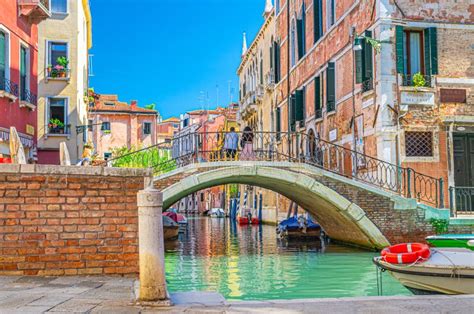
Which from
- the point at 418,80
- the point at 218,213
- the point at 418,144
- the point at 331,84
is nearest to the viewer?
the point at 418,80

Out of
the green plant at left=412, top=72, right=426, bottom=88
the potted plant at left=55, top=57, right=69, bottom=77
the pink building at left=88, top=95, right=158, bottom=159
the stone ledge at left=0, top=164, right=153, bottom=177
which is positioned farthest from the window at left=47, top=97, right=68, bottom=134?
the pink building at left=88, top=95, right=158, bottom=159

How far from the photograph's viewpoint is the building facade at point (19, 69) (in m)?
14.3

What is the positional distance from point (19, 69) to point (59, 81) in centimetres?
642

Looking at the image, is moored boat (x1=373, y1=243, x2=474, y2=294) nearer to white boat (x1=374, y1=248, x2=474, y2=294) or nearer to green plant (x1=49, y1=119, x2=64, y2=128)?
white boat (x1=374, y1=248, x2=474, y2=294)

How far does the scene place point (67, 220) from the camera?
603cm

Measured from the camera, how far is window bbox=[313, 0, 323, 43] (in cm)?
1934

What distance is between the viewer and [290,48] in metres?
23.8

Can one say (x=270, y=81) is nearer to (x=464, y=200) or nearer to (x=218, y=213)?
(x=464, y=200)

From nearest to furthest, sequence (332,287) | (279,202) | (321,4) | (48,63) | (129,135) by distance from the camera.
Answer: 1. (332,287)
2. (321,4)
3. (48,63)
4. (279,202)
5. (129,135)

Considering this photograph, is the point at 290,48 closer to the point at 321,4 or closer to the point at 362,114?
the point at 321,4

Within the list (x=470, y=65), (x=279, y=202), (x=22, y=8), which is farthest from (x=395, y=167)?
(x=279, y=202)

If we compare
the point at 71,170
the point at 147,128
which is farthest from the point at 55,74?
the point at 147,128

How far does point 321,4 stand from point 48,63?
997cm

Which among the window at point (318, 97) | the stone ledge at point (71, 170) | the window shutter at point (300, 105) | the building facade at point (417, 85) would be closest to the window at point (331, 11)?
the window at point (318, 97)
